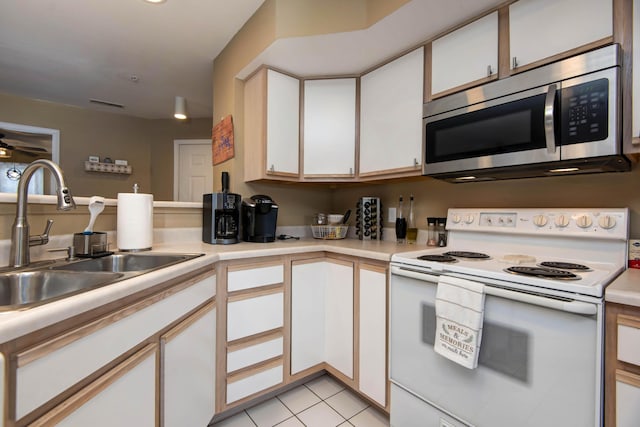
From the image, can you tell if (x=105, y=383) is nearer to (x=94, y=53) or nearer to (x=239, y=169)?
(x=239, y=169)

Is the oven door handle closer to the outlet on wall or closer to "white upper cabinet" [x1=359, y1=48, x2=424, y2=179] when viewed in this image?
"white upper cabinet" [x1=359, y1=48, x2=424, y2=179]

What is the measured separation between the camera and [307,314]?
1.79 metres

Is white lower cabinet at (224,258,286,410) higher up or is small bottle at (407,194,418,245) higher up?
small bottle at (407,194,418,245)

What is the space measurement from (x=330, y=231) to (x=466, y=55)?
137 centimetres

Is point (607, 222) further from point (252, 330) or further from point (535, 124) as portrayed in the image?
point (252, 330)

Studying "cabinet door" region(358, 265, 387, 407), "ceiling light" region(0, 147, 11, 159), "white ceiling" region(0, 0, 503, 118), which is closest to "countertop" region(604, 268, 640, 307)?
"cabinet door" region(358, 265, 387, 407)

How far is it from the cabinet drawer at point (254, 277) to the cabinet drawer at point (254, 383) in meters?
0.49

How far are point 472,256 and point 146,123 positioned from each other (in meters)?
4.65

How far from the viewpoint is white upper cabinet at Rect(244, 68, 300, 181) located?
1.99 meters

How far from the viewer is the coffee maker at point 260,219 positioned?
1.96 meters

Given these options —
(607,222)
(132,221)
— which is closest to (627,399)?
(607,222)

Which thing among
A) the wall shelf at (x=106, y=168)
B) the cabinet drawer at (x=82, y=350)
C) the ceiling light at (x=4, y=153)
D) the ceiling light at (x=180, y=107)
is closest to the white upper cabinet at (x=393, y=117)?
the cabinet drawer at (x=82, y=350)

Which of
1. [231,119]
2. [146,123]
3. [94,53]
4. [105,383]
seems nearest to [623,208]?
[105,383]

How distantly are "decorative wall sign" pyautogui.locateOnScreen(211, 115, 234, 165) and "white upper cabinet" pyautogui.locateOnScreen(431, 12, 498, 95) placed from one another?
1.45 metres
